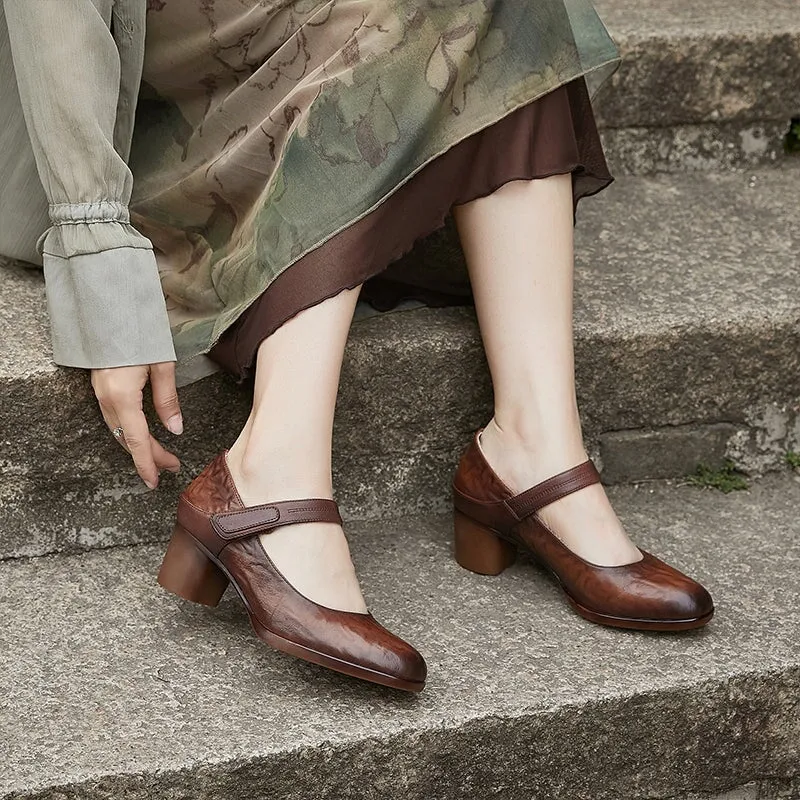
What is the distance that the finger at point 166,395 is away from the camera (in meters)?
1.28

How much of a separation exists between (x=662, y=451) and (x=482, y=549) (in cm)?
34

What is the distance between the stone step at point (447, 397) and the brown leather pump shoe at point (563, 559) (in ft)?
0.37

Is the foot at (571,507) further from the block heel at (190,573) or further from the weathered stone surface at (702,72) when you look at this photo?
the weathered stone surface at (702,72)

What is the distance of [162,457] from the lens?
1.33 metres

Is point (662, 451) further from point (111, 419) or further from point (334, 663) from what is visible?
point (111, 419)

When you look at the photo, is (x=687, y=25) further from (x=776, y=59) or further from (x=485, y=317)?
(x=485, y=317)

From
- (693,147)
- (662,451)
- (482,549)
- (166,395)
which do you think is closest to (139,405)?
(166,395)

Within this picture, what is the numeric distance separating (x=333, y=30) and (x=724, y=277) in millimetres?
706

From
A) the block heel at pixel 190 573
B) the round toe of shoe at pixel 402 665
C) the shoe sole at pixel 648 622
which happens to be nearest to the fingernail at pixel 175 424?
the block heel at pixel 190 573

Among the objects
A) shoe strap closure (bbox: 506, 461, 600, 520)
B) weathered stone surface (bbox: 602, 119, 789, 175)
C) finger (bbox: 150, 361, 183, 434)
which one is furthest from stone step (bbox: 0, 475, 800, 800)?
weathered stone surface (bbox: 602, 119, 789, 175)

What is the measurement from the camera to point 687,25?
2.02 meters

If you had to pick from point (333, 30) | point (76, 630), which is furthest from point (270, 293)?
point (76, 630)

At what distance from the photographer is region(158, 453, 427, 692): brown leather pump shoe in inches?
46.4

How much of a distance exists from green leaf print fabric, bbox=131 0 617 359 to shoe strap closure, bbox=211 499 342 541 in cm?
22
